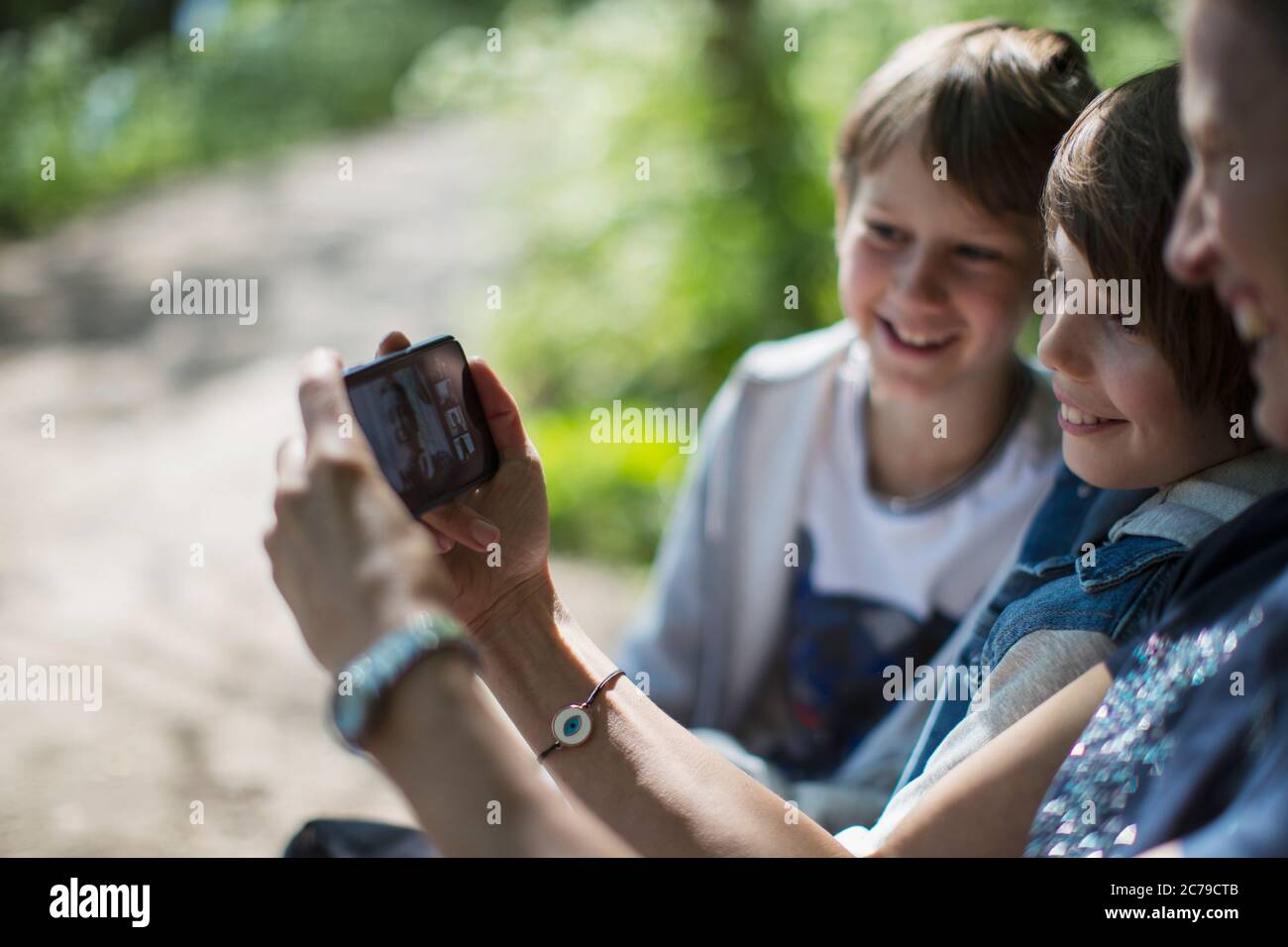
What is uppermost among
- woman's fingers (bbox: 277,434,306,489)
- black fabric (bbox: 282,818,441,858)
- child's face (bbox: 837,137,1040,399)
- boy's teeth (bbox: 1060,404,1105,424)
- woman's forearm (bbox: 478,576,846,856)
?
child's face (bbox: 837,137,1040,399)

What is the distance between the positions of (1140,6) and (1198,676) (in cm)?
448

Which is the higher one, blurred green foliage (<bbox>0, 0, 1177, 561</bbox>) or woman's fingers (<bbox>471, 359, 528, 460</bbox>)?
blurred green foliage (<bbox>0, 0, 1177, 561</bbox>)

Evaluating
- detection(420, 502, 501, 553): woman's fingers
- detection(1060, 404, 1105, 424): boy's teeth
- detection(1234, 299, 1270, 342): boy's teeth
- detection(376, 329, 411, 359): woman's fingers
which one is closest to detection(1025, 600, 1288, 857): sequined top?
detection(1234, 299, 1270, 342): boy's teeth

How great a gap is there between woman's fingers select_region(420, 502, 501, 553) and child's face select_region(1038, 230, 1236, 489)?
699 mm

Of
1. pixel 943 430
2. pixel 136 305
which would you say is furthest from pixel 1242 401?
pixel 136 305

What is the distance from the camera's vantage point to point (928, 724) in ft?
4.99

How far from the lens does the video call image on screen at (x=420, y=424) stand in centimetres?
136

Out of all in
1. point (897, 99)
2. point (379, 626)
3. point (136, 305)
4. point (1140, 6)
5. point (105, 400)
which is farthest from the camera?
point (136, 305)

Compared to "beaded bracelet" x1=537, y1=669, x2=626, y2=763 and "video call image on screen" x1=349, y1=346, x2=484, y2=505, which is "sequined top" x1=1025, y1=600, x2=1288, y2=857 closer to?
"beaded bracelet" x1=537, y1=669, x2=626, y2=763

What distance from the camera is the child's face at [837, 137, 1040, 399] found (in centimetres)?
195

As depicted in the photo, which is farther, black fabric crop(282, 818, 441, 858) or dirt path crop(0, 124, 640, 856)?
dirt path crop(0, 124, 640, 856)

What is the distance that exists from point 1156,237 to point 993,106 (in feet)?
2.21

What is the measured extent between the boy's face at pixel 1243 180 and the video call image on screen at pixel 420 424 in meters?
0.83
